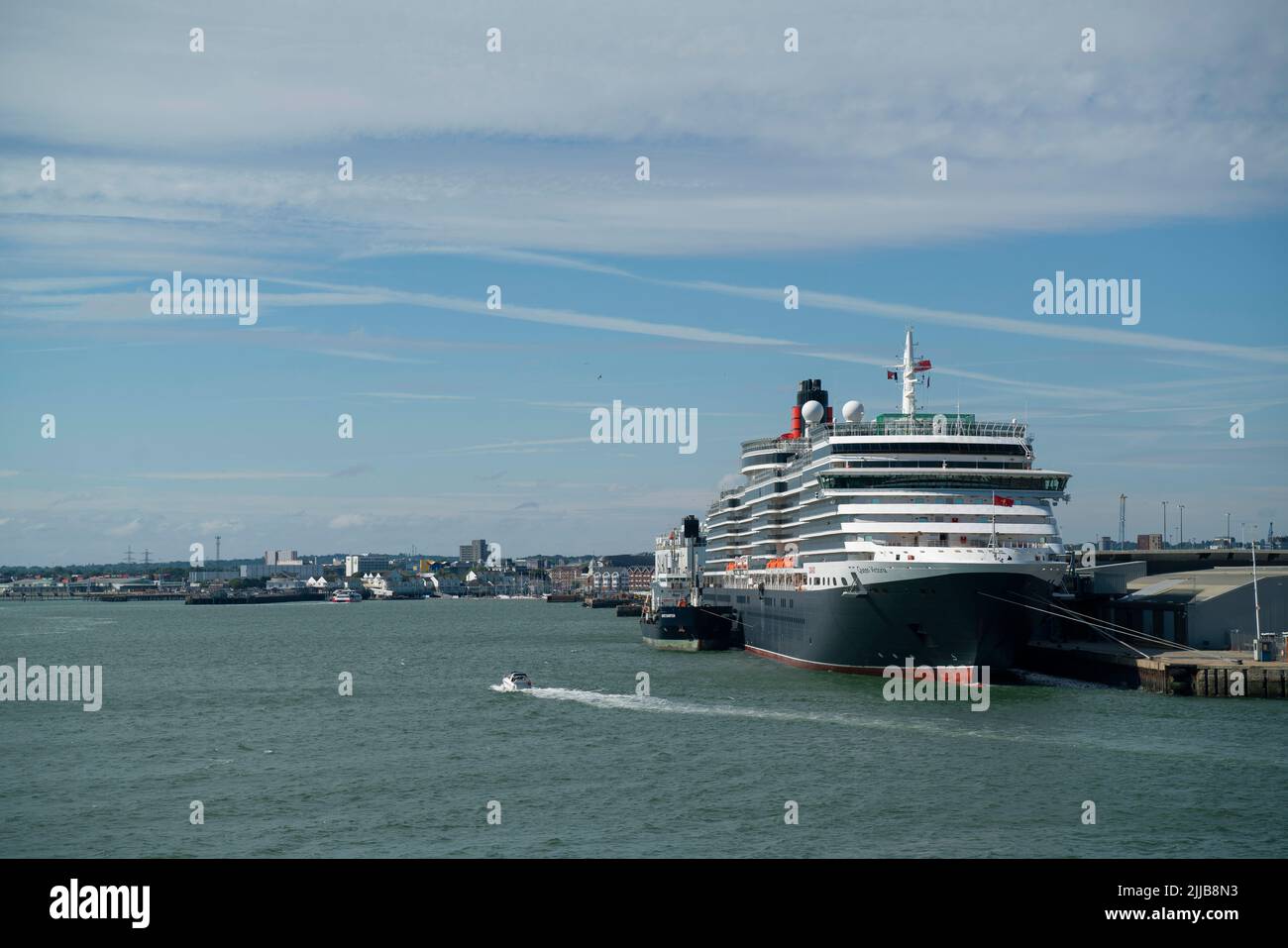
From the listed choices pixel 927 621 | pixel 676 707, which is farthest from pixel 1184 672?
pixel 676 707

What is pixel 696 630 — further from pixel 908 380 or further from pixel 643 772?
pixel 643 772

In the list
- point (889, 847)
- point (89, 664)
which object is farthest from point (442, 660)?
point (889, 847)

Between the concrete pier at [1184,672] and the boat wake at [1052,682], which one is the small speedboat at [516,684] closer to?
the boat wake at [1052,682]

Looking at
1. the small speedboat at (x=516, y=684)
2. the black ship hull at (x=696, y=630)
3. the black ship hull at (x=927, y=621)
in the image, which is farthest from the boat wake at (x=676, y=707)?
the black ship hull at (x=696, y=630)

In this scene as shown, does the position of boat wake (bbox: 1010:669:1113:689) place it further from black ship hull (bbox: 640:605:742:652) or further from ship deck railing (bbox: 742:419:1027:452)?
black ship hull (bbox: 640:605:742:652)
